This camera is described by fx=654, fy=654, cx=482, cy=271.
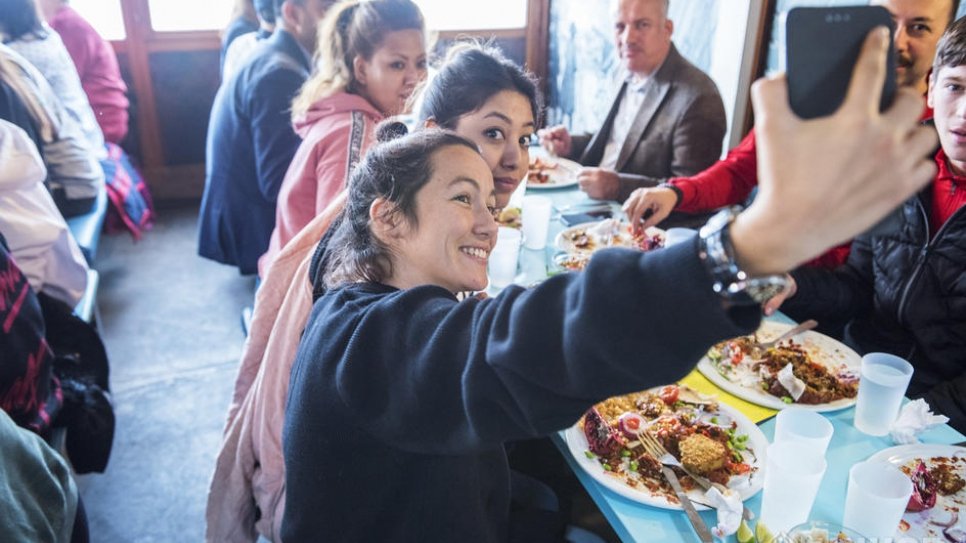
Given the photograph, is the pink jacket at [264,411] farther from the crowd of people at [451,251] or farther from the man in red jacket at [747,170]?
the man in red jacket at [747,170]

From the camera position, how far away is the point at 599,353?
0.67m

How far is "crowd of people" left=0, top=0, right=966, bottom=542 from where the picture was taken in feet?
2.06

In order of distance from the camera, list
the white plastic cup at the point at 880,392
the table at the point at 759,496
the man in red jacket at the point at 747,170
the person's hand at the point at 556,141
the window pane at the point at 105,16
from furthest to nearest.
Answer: the window pane at the point at 105,16 → the person's hand at the point at 556,141 → the man in red jacket at the point at 747,170 → the white plastic cup at the point at 880,392 → the table at the point at 759,496

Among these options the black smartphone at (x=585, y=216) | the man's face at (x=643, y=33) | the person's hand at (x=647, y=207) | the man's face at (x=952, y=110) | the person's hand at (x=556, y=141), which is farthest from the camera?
the person's hand at (x=556, y=141)

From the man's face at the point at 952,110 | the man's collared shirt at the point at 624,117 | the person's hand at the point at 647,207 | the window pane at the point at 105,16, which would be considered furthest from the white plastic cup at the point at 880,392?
the window pane at the point at 105,16

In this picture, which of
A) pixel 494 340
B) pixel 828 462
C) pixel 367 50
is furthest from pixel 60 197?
pixel 828 462

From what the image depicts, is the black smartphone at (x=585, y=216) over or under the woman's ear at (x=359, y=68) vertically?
under

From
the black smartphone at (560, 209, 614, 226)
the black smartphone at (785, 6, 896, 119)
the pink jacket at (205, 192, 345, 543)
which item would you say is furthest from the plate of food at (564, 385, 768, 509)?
the black smartphone at (560, 209, 614, 226)

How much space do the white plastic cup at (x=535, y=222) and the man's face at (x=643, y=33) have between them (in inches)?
→ 40.1

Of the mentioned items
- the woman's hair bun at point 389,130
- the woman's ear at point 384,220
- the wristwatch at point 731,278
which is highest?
the wristwatch at point 731,278

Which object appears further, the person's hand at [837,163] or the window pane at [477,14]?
the window pane at [477,14]

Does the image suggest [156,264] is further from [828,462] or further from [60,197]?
[828,462]

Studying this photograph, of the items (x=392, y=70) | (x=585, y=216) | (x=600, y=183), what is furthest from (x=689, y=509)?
(x=392, y=70)

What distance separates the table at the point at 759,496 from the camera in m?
1.06
